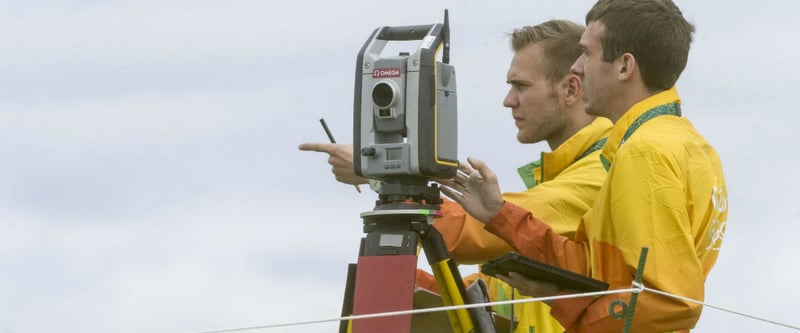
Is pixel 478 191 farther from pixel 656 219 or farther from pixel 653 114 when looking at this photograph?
pixel 656 219

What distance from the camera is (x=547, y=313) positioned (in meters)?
5.38

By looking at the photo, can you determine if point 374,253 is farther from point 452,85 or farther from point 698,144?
point 698,144

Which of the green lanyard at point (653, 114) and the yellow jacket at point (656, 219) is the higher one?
the green lanyard at point (653, 114)

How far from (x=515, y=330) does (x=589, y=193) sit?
1.86ft

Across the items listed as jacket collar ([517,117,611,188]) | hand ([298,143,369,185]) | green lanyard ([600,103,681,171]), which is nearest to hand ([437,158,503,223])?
hand ([298,143,369,185])

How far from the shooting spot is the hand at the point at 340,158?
494cm

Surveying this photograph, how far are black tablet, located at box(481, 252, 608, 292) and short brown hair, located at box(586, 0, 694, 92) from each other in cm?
70

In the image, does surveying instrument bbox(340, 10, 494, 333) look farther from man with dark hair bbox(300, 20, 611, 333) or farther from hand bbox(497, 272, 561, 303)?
hand bbox(497, 272, 561, 303)

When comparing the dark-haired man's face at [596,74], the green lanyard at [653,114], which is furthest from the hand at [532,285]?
the dark-haired man's face at [596,74]

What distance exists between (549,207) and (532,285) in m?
0.83

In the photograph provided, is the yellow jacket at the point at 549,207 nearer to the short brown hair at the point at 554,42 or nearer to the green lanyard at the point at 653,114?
the short brown hair at the point at 554,42

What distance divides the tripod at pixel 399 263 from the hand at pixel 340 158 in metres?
0.20

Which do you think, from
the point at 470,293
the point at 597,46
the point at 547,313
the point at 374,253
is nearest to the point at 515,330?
the point at 547,313

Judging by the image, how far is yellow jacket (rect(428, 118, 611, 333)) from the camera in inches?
205
